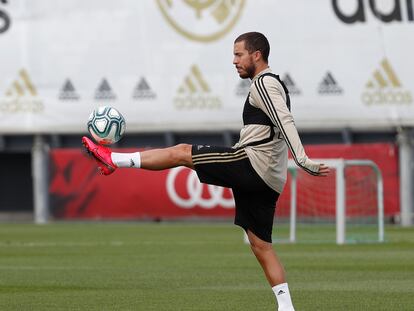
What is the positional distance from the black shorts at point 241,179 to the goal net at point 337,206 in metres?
10.9

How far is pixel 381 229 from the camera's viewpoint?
2153 cm

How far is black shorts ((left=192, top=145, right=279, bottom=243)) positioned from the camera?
8.85 m

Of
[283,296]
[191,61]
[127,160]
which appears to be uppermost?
[191,61]

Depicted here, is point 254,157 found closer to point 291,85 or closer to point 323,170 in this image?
point 323,170

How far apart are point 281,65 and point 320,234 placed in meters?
8.00

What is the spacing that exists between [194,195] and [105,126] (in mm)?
20914

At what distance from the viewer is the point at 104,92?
105 feet

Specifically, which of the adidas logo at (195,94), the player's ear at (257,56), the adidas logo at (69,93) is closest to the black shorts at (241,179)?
the player's ear at (257,56)

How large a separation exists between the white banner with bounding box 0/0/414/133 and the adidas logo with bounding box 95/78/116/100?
0.08 feet

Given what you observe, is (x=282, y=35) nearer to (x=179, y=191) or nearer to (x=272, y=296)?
(x=179, y=191)

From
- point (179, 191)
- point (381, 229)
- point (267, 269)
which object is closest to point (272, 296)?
point (267, 269)

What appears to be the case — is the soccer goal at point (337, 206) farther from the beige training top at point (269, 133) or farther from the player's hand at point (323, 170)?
the player's hand at point (323, 170)

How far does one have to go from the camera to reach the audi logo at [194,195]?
29.9 meters

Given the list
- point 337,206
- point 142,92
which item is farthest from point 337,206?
Result: point 142,92
